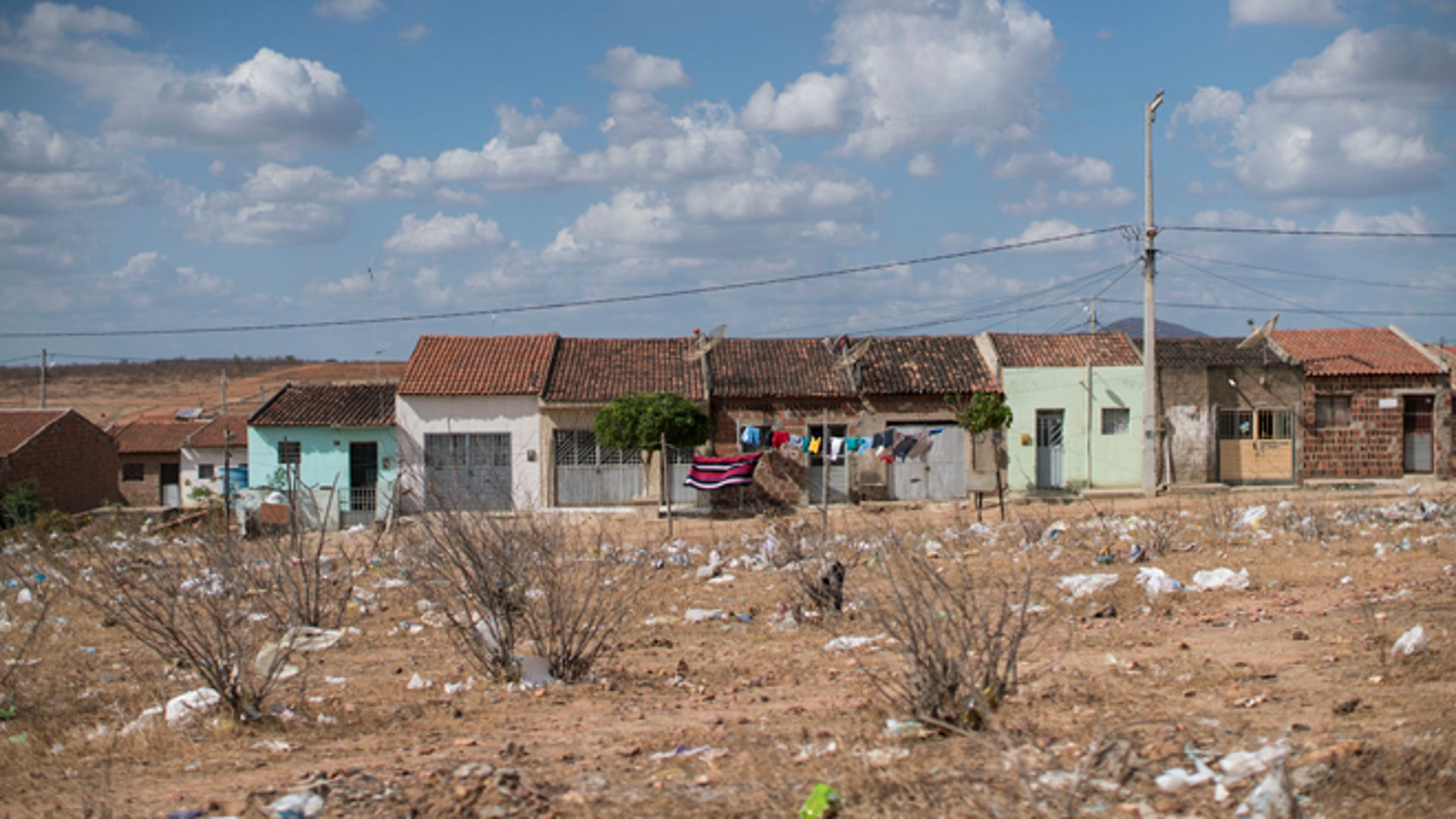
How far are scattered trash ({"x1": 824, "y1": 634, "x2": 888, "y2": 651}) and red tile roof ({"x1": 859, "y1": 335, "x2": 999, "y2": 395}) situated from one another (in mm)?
15681

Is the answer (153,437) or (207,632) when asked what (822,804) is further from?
(153,437)

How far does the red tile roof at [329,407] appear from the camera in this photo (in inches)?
947

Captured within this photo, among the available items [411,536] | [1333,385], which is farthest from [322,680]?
[1333,385]

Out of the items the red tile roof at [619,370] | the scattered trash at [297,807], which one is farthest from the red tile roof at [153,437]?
the scattered trash at [297,807]

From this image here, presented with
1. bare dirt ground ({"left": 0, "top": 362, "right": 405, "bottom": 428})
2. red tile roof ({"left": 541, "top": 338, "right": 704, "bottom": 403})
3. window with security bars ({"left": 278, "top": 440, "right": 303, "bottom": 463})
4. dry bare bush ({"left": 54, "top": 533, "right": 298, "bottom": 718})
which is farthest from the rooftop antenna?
bare dirt ground ({"left": 0, "top": 362, "right": 405, "bottom": 428})

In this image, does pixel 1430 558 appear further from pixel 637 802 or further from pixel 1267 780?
pixel 637 802

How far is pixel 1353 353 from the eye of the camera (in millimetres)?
25688

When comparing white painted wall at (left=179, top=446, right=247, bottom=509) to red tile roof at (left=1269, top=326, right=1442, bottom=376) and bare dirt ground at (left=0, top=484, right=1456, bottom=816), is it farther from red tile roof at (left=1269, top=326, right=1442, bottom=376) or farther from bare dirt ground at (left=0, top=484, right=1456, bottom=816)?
red tile roof at (left=1269, top=326, right=1442, bottom=376)

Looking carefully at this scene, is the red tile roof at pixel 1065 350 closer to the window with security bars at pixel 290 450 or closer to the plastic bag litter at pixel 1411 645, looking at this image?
the window with security bars at pixel 290 450

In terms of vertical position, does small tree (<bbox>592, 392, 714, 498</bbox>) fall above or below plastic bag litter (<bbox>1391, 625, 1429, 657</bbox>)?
above

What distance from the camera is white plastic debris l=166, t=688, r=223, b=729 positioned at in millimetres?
6559

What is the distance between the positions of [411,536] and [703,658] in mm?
3071

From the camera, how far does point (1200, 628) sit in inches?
335

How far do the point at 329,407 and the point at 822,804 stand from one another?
22344 mm
